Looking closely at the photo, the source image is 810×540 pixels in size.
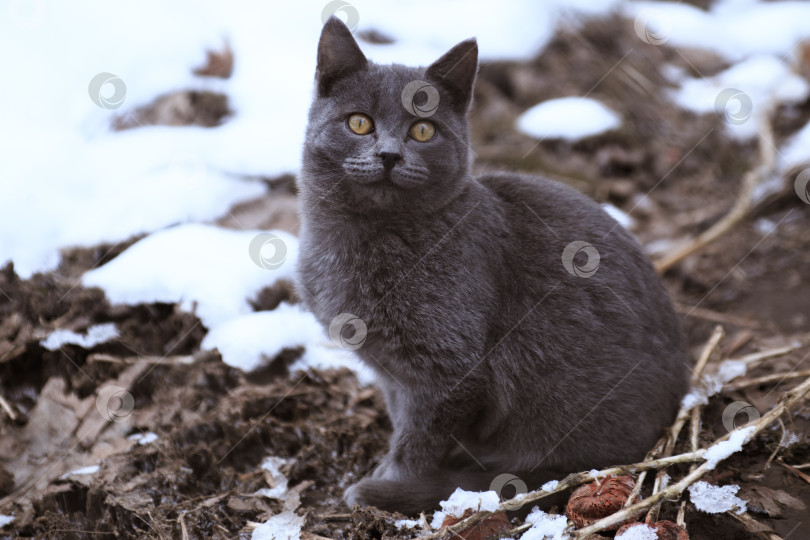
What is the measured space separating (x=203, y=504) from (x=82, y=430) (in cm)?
72

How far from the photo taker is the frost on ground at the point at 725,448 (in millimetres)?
2088

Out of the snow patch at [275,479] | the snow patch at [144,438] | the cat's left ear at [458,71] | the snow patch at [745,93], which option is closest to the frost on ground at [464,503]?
the snow patch at [275,479]

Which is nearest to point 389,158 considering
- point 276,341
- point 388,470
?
point 388,470

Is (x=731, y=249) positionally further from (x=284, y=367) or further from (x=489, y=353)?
(x=284, y=367)

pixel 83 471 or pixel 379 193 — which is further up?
pixel 379 193

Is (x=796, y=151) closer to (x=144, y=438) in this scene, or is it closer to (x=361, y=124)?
(x=361, y=124)

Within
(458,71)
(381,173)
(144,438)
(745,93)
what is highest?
(458,71)

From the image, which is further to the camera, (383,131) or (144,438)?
(144,438)

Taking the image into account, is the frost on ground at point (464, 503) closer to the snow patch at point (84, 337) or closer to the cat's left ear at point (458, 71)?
the cat's left ear at point (458, 71)

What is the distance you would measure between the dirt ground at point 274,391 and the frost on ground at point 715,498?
4 centimetres

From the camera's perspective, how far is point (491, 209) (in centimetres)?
246

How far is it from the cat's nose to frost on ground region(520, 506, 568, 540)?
115 centimetres

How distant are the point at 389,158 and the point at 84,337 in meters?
1.60

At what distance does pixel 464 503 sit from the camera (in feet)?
6.95
